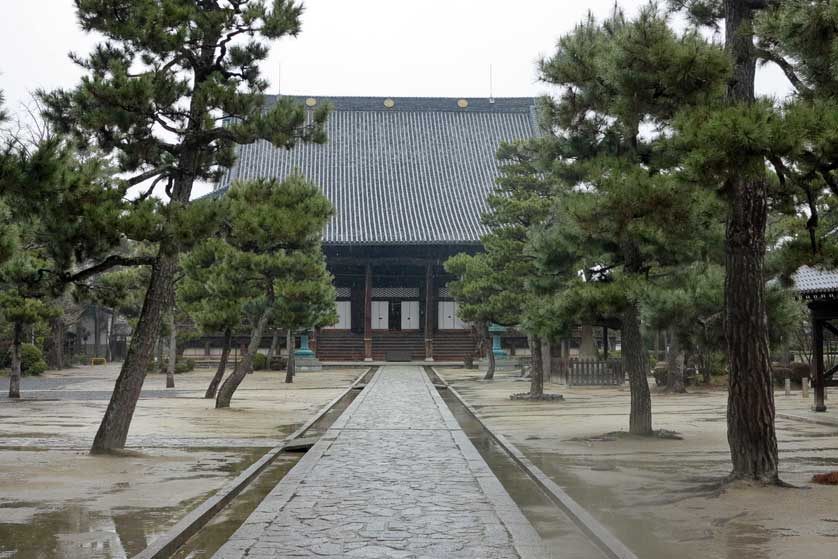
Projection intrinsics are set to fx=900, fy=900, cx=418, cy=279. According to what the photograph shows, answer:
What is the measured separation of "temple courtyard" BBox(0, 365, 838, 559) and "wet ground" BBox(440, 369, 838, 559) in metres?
0.03

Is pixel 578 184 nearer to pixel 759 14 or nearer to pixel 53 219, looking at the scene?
pixel 759 14

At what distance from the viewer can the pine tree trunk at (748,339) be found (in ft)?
30.5

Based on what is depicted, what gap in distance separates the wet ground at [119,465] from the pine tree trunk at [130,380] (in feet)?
1.07

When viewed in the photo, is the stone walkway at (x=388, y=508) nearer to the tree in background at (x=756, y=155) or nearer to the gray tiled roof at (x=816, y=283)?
the tree in background at (x=756, y=155)

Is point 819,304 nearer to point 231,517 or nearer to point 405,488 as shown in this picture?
point 405,488

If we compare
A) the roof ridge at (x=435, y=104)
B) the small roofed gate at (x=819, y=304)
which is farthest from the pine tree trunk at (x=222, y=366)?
the roof ridge at (x=435, y=104)

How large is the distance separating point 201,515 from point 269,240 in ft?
25.9

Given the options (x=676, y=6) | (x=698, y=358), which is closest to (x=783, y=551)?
(x=676, y=6)

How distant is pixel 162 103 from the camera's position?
12461mm

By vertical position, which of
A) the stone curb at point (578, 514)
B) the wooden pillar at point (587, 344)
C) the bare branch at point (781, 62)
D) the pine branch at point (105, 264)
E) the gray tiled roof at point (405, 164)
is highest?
the gray tiled roof at point (405, 164)

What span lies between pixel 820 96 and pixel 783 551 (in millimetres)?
4339

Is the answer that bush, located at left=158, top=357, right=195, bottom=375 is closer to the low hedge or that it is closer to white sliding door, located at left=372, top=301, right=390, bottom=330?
the low hedge

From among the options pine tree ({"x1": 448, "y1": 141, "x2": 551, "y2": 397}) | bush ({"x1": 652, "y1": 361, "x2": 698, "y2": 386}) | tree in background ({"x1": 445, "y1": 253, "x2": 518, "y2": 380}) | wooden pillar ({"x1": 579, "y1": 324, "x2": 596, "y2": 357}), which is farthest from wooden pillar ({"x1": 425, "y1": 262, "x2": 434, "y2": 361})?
bush ({"x1": 652, "y1": 361, "x2": 698, "y2": 386})

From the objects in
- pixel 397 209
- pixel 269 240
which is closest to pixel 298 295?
pixel 269 240
